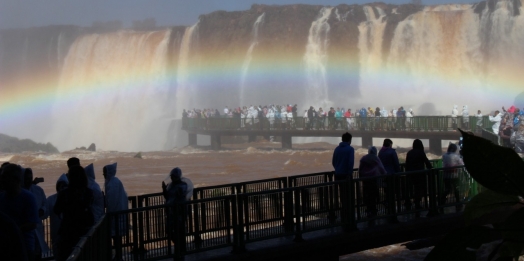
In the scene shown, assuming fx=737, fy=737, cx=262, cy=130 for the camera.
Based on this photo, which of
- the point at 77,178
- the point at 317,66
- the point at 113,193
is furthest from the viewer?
the point at 317,66

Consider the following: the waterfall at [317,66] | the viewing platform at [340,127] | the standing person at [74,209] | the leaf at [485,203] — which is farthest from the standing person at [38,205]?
the waterfall at [317,66]

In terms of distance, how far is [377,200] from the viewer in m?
8.91

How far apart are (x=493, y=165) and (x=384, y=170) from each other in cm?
856

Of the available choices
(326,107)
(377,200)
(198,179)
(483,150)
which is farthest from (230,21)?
(483,150)

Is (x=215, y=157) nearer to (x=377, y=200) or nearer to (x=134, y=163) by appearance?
(x=134, y=163)

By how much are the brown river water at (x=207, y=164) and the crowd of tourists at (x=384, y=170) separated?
16.5 meters

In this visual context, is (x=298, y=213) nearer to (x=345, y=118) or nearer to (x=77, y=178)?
(x=77, y=178)

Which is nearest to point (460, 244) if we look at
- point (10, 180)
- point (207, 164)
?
point (10, 180)

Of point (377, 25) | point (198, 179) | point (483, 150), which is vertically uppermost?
point (377, 25)

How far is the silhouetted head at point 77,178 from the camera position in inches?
223

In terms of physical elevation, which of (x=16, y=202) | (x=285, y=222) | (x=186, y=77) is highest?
(x=186, y=77)

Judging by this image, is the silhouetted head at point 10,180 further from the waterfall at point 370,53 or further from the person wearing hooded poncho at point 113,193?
the waterfall at point 370,53

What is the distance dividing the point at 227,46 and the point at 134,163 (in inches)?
939

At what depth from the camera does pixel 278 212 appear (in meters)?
7.89
